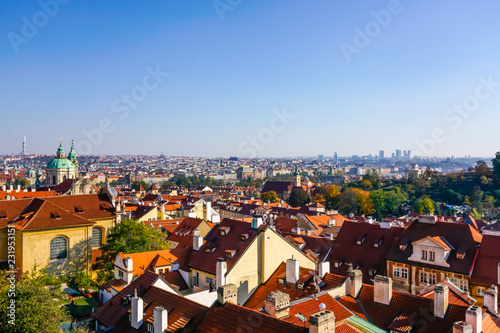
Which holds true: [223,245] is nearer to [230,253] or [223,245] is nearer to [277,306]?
[230,253]

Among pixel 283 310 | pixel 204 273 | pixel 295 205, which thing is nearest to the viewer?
pixel 283 310

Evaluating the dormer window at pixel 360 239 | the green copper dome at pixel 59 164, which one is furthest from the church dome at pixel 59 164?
the dormer window at pixel 360 239

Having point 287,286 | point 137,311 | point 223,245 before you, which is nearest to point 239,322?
point 137,311

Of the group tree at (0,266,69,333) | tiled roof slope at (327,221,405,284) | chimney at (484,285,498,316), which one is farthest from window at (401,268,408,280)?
tree at (0,266,69,333)

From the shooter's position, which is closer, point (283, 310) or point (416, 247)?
point (283, 310)

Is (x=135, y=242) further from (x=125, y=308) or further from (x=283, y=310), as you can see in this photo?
(x=283, y=310)

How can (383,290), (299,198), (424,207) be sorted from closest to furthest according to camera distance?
(383,290), (424,207), (299,198)

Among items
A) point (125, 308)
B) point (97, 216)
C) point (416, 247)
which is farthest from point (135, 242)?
point (416, 247)
